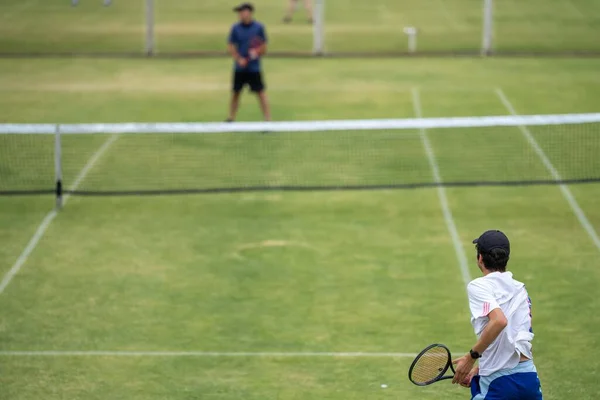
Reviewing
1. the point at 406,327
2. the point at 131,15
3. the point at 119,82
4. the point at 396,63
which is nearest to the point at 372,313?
the point at 406,327

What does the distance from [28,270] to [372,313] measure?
13.7 ft

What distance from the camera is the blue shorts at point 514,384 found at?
7.77m

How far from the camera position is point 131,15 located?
36312 millimetres

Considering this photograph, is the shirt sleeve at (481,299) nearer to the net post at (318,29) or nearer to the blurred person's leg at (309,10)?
the net post at (318,29)

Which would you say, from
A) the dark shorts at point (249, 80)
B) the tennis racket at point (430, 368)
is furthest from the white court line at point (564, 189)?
the tennis racket at point (430, 368)

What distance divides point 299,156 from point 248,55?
93.6 inches

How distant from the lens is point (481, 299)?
24.9ft

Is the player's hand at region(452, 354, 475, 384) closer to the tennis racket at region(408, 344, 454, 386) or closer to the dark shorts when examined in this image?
the tennis racket at region(408, 344, 454, 386)

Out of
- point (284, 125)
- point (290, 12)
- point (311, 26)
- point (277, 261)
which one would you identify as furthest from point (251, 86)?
point (290, 12)

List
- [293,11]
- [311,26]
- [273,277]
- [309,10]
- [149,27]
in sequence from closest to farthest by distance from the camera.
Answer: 1. [273,277]
2. [149,27]
3. [311,26]
4. [309,10]
5. [293,11]

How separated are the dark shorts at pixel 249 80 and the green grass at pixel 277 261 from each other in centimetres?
90

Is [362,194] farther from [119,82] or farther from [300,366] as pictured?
[119,82]

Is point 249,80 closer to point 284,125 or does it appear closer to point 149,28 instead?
point 284,125

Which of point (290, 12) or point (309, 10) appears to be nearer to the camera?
point (309, 10)
